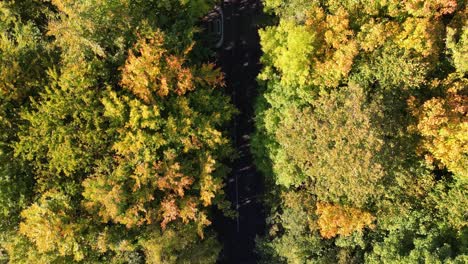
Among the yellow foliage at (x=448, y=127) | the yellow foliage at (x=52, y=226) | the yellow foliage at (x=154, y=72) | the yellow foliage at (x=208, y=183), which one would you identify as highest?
the yellow foliage at (x=154, y=72)

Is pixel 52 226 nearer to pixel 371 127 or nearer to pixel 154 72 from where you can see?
pixel 154 72

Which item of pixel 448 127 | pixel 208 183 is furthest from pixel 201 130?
pixel 448 127

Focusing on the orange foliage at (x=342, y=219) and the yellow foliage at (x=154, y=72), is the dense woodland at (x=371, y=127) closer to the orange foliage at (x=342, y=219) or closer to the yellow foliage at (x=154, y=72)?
the orange foliage at (x=342, y=219)

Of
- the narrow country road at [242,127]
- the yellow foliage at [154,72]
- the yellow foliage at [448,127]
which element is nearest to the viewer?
the yellow foliage at [154,72]

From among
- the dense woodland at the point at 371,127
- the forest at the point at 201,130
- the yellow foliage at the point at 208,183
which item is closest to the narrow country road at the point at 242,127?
the dense woodland at the point at 371,127

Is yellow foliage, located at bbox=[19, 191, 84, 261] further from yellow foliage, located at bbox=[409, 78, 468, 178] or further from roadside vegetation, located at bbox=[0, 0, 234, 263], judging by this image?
yellow foliage, located at bbox=[409, 78, 468, 178]

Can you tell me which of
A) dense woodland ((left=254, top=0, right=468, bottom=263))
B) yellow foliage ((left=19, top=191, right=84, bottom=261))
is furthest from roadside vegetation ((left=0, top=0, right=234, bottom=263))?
dense woodland ((left=254, top=0, right=468, bottom=263))
